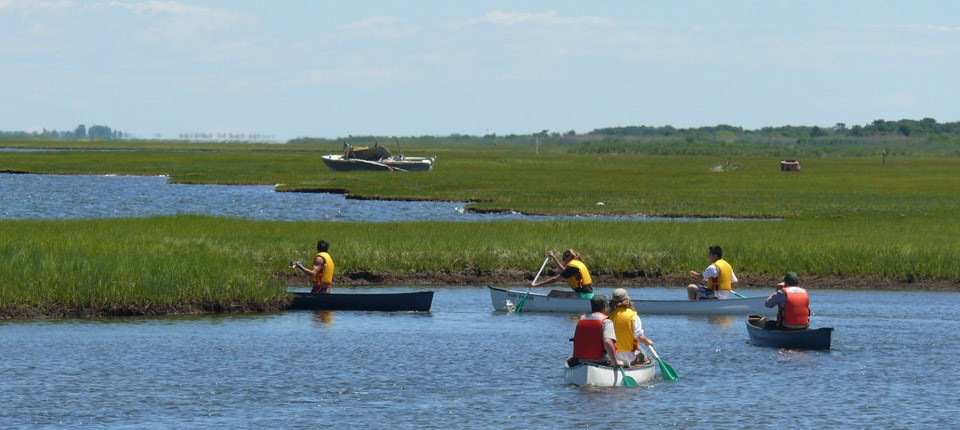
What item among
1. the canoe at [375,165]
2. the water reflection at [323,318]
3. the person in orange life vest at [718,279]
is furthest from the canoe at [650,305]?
the canoe at [375,165]

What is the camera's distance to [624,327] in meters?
24.5

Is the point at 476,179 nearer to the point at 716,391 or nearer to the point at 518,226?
the point at 518,226

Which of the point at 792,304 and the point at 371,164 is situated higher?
the point at 792,304

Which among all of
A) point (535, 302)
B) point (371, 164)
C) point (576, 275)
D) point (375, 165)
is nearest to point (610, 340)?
point (576, 275)

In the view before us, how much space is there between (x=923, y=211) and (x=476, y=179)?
44.3 metres

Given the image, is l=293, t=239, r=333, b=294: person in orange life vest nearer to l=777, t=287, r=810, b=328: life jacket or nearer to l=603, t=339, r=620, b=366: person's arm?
l=777, t=287, r=810, b=328: life jacket

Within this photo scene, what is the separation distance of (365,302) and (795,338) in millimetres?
11201

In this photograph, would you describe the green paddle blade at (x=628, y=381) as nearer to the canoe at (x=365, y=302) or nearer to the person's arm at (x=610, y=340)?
the person's arm at (x=610, y=340)

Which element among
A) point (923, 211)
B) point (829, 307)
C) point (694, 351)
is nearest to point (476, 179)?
point (923, 211)

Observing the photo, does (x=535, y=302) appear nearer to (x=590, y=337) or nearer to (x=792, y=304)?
(x=792, y=304)

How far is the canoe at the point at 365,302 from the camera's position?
113ft

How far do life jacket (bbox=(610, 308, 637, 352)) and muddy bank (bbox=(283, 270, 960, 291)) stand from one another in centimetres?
1603

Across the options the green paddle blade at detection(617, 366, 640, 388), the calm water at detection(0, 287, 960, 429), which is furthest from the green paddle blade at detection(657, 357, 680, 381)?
the green paddle blade at detection(617, 366, 640, 388)

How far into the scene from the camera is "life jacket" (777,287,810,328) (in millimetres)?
28609
